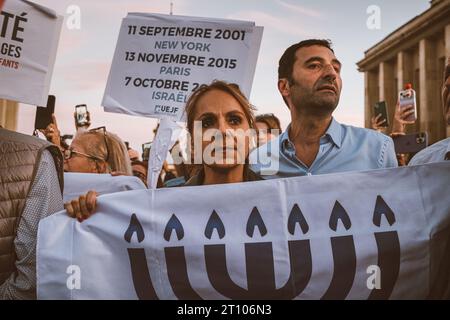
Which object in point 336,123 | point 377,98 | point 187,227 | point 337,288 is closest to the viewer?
point 337,288

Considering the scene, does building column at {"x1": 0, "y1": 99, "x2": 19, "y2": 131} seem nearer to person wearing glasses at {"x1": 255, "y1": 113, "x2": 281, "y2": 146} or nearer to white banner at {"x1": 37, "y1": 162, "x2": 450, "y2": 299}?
person wearing glasses at {"x1": 255, "y1": 113, "x2": 281, "y2": 146}

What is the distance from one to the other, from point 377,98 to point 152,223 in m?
40.8

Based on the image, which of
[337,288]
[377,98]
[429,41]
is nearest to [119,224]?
[337,288]

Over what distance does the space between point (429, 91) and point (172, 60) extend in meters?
31.2

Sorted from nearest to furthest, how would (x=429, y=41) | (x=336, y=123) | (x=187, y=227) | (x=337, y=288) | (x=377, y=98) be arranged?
(x=337, y=288) < (x=187, y=227) < (x=336, y=123) < (x=429, y=41) < (x=377, y=98)

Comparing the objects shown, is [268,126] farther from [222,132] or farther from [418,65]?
[418,65]

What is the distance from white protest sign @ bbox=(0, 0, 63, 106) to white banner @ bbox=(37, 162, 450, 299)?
1.68 metres

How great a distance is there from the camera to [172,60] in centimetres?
472

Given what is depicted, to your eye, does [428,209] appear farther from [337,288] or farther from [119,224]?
[119,224]

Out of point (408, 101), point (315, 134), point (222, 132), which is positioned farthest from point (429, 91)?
point (222, 132)

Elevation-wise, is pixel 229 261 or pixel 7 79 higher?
pixel 7 79

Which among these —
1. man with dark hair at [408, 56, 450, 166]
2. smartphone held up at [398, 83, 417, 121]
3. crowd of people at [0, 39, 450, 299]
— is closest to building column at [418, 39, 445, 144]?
smartphone held up at [398, 83, 417, 121]

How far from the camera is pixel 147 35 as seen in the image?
4.90m

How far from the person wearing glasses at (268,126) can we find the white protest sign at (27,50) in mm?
1992
